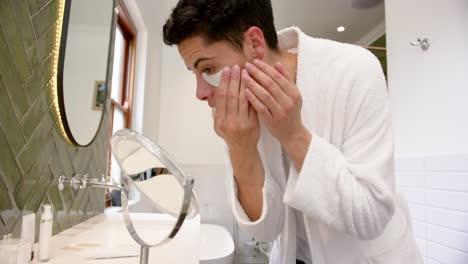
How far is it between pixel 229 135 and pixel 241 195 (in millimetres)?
185

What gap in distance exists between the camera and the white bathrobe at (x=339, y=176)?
56cm

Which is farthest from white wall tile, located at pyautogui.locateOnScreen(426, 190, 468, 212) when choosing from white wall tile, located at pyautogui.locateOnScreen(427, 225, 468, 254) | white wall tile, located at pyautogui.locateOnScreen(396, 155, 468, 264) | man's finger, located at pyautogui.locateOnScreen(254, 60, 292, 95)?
man's finger, located at pyautogui.locateOnScreen(254, 60, 292, 95)

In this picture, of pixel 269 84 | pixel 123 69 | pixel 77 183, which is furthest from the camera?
pixel 123 69

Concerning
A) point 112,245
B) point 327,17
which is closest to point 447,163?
point 112,245

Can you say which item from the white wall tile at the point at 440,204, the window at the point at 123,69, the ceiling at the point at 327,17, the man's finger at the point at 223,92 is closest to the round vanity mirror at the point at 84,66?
the man's finger at the point at 223,92

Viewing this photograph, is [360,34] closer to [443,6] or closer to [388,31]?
[388,31]

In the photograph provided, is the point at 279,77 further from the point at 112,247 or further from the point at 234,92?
the point at 112,247

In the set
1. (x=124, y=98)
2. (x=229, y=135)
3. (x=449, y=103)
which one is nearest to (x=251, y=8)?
(x=229, y=135)

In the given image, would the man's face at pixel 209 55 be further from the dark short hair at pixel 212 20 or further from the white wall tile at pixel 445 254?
the white wall tile at pixel 445 254

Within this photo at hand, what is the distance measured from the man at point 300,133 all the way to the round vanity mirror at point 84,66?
37cm

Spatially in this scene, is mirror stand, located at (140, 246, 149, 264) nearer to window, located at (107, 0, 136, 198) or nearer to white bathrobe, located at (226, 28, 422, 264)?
white bathrobe, located at (226, 28, 422, 264)

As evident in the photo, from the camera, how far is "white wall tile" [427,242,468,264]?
1251 millimetres

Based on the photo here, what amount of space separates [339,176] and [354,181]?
0.03 m

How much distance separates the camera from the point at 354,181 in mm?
554
